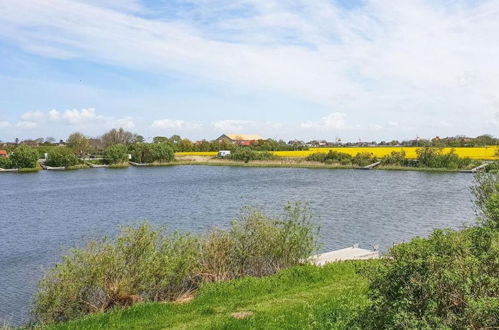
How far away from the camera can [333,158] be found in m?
95.7

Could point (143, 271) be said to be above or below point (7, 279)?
above

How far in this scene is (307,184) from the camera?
61.8 meters

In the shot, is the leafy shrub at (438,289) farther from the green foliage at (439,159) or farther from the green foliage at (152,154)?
the green foliage at (152,154)

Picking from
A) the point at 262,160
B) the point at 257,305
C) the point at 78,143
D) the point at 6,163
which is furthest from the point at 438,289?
the point at 78,143

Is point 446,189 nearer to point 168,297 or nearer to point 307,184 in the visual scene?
point 307,184

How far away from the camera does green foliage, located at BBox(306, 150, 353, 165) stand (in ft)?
304

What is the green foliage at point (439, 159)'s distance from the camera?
78312 mm

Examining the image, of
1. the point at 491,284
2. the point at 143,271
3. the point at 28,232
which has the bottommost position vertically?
the point at 28,232

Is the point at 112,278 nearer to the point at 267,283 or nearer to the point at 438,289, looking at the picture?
the point at 267,283

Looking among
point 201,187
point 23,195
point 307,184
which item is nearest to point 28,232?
point 23,195

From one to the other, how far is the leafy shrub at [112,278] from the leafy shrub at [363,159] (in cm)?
7838

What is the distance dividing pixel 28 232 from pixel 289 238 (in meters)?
23.0

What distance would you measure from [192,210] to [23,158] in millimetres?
78875

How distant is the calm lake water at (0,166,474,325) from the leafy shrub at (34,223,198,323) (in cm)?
358
